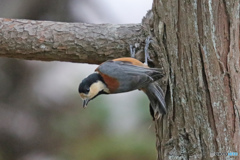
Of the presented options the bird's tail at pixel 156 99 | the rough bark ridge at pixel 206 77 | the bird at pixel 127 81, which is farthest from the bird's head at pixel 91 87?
the rough bark ridge at pixel 206 77

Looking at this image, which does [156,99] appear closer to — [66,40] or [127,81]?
[127,81]

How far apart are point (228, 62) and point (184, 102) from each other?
24 centimetres

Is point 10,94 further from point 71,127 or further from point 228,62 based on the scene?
point 228,62

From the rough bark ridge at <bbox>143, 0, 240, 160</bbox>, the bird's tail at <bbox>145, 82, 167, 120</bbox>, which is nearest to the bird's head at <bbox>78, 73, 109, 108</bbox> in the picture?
the bird's tail at <bbox>145, 82, 167, 120</bbox>

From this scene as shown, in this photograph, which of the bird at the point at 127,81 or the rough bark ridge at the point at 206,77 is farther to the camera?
the bird at the point at 127,81

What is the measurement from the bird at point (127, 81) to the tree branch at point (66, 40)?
59mm

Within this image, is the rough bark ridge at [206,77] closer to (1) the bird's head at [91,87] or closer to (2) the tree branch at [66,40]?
(2) the tree branch at [66,40]

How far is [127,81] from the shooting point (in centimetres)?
222

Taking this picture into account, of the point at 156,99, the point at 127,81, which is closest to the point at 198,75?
the point at 156,99

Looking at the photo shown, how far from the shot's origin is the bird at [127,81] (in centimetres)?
212

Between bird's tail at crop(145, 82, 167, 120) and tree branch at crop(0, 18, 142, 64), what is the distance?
22 cm

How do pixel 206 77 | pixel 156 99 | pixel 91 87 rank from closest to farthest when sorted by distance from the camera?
pixel 206 77
pixel 156 99
pixel 91 87

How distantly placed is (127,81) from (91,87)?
0.57 feet

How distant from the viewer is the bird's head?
2.26m
